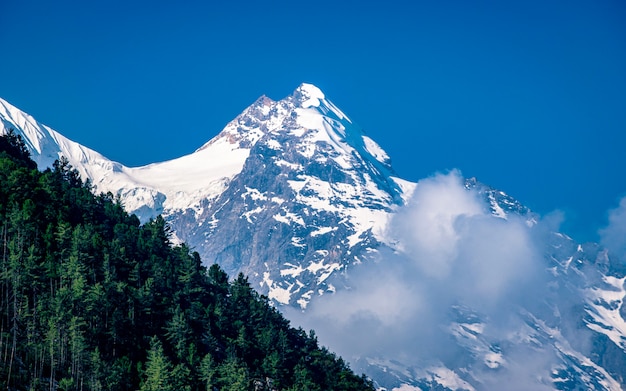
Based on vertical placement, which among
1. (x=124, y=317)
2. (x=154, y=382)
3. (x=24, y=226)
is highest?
(x=24, y=226)

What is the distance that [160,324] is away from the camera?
178 meters

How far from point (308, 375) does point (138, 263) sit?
36482mm

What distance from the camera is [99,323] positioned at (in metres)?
163

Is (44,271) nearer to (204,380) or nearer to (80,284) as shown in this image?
(80,284)

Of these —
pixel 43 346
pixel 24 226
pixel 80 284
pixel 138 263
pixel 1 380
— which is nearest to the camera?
pixel 1 380

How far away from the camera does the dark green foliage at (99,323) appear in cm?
14312

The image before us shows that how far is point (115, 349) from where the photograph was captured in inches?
6373

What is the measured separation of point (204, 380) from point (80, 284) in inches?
936

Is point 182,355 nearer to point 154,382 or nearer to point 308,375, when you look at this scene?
point 154,382

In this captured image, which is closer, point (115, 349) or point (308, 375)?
point (115, 349)

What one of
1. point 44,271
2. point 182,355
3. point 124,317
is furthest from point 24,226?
point 182,355

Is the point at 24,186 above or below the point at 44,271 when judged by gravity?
above

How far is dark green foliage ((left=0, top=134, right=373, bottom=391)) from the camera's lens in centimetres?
14312

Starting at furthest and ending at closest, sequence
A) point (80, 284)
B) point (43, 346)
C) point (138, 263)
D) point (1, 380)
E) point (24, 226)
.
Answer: point (138, 263)
point (24, 226)
point (80, 284)
point (43, 346)
point (1, 380)
